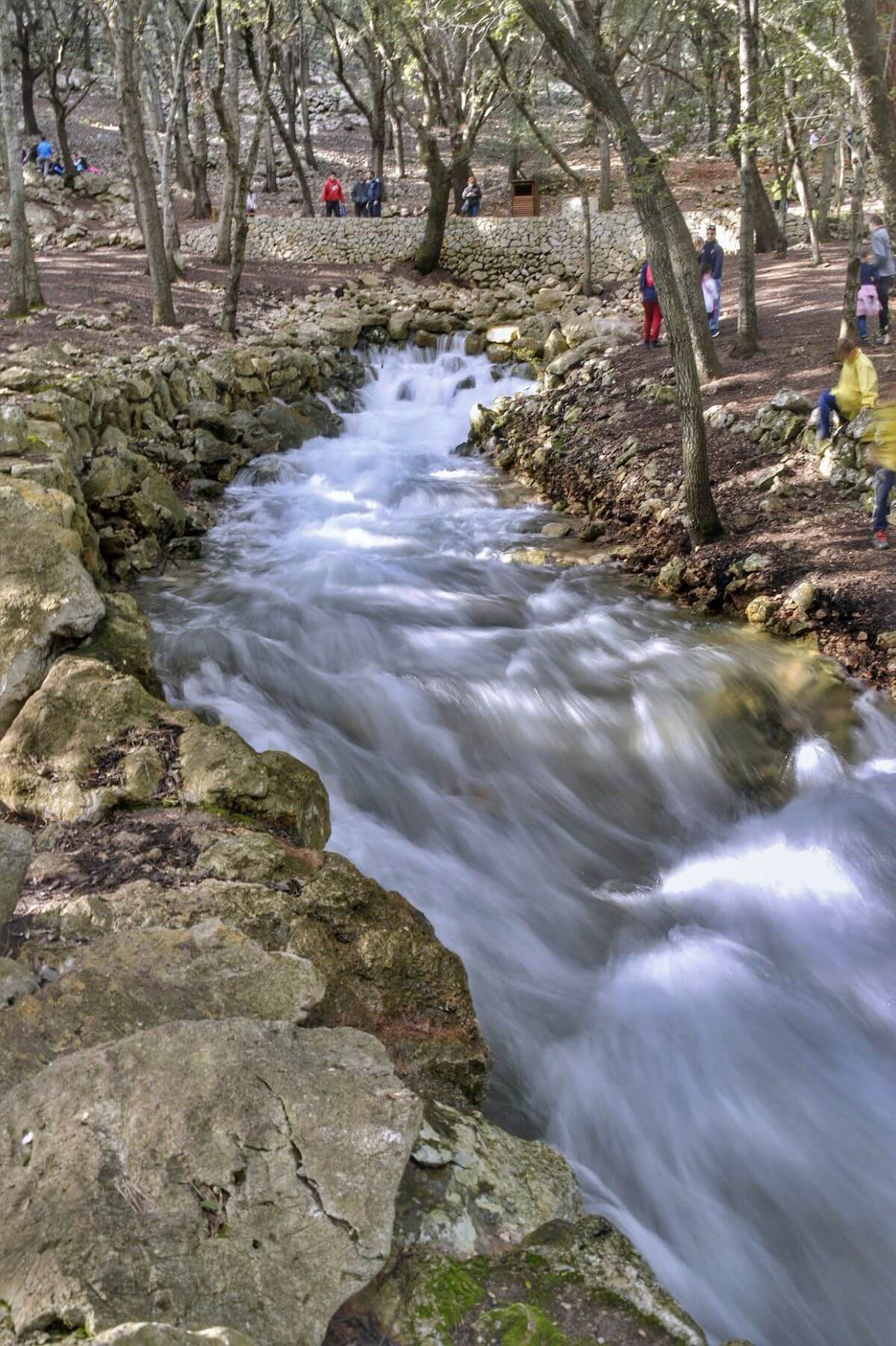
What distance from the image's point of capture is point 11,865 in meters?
3.67

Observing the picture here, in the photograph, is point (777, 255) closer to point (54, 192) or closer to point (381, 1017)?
point (54, 192)

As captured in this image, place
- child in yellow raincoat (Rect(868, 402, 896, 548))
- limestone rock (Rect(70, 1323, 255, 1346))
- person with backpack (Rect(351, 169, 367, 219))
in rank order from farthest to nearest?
person with backpack (Rect(351, 169, 367, 219))
child in yellow raincoat (Rect(868, 402, 896, 548))
limestone rock (Rect(70, 1323, 255, 1346))

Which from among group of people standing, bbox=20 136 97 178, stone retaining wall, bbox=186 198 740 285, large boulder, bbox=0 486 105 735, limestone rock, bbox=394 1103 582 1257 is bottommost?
A: limestone rock, bbox=394 1103 582 1257

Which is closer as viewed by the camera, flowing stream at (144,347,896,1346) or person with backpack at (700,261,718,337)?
flowing stream at (144,347,896,1346)

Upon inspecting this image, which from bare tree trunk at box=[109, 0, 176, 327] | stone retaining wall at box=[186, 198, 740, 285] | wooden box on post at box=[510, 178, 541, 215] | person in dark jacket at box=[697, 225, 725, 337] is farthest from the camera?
wooden box on post at box=[510, 178, 541, 215]

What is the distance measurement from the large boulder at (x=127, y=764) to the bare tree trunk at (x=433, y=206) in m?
21.1

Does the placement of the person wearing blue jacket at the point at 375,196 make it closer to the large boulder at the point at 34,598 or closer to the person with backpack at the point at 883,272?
the person with backpack at the point at 883,272

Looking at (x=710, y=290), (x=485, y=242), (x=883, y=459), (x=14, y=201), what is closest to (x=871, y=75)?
(x=883, y=459)

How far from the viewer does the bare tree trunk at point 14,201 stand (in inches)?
511

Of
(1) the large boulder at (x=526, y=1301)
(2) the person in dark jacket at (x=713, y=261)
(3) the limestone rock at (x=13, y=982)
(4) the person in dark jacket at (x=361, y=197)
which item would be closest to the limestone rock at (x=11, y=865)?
(3) the limestone rock at (x=13, y=982)

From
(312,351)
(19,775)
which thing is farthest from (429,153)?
(19,775)

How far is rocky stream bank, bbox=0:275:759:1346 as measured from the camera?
238 cm

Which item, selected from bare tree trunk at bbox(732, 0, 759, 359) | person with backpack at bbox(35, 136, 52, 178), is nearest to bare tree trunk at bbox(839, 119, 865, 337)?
bare tree trunk at bbox(732, 0, 759, 359)

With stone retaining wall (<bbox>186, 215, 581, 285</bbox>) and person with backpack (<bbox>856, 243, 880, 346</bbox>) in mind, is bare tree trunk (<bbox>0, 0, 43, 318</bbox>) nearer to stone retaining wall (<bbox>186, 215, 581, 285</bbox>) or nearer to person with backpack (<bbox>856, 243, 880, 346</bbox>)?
person with backpack (<bbox>856, 243, 880, 346</bbox>)
